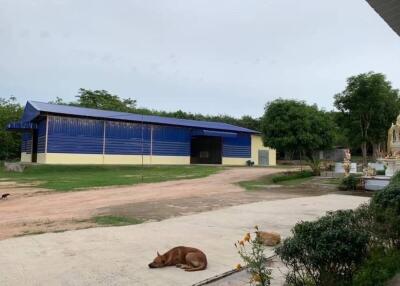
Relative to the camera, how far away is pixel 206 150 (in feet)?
145

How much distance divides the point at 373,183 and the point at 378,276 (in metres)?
16.3

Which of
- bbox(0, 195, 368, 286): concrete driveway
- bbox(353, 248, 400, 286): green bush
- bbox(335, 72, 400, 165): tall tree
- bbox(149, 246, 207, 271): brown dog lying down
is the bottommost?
bbox(0, 195, 368, 286): concrete driveway

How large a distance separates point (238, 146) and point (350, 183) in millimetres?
24699

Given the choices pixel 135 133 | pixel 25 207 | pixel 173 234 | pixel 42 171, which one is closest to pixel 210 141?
pixel 135 133

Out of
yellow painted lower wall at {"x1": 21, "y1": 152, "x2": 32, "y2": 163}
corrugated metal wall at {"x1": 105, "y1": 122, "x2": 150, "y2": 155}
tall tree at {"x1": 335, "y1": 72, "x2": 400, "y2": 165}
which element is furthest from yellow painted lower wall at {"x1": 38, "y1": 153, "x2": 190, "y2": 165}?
tall tree at {"x1": 335, "y1": 72, "x2": 400, "y2": 165}

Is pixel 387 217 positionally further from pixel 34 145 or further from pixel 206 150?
pixel 206 150

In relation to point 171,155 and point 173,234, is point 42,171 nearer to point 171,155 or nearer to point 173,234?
point 171,155

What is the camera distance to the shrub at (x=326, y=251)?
3506 millimetres

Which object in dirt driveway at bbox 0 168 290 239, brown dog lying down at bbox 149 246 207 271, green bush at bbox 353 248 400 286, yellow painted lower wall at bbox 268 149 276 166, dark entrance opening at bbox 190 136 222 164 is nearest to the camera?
green bush at bbox 353 248 400 286

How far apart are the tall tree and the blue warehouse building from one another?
13507 mm

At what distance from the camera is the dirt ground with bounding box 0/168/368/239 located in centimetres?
967

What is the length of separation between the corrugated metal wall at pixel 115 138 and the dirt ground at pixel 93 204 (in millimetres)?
12105

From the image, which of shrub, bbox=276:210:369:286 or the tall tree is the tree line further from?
shrub, bbox=276:210:369:286

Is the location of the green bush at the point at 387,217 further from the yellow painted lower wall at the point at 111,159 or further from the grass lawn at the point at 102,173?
the yellow painted lower wall at the point at 111,159
